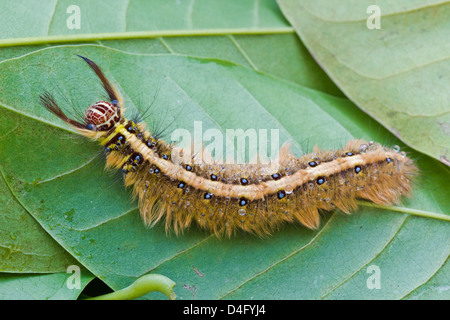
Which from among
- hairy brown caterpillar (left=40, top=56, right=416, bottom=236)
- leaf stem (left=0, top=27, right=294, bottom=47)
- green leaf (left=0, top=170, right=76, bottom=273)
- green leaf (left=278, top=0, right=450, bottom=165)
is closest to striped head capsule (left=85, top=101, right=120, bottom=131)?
hairy brown caterpillar (left=40, top=56, right=416, bottom=236)

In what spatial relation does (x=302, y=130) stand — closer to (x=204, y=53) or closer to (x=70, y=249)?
(x=204, y=53)

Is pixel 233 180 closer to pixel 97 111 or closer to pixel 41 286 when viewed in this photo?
pixel 97 111

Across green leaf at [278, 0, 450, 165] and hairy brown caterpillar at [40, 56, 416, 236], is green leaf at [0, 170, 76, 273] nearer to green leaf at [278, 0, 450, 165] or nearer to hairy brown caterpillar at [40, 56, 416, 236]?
hairy brown caterpillar at [40, 56, 416, 236]

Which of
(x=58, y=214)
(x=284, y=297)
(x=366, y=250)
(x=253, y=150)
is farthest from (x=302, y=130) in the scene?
(x=58, y=214)

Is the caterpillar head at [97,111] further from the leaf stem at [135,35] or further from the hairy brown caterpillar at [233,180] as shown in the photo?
the leaf stem at [135,35]

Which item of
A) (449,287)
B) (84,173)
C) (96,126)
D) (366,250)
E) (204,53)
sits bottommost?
(449,287)

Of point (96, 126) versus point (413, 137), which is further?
point (413, 137)
